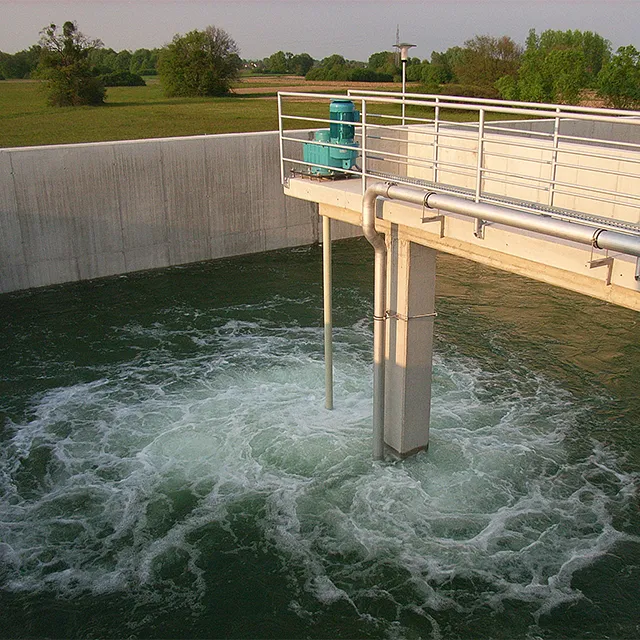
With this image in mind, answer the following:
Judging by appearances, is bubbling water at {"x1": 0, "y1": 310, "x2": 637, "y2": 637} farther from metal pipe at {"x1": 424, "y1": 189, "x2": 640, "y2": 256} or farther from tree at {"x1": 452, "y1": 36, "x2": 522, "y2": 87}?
tree at {"x1": 452, "y1": 36, "x2": 522, "y2": 87}

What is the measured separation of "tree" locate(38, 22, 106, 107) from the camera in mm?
34281

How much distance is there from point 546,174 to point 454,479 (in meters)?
4.86

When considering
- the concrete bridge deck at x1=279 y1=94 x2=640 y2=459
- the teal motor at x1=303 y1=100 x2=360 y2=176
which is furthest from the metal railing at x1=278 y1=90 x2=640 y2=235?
the teal motor at x1=303 y1=100 x2=360 y2=176

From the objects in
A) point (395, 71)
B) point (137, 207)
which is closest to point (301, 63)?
point (395, 71)

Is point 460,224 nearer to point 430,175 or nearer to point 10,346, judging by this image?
point 430,175

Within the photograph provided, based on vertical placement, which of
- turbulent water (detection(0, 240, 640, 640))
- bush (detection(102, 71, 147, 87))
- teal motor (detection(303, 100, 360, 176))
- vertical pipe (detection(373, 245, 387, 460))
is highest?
bush (detection(102, 71, 147, 87))

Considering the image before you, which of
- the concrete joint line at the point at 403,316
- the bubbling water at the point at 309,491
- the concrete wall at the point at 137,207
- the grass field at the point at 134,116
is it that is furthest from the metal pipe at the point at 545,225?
the grass field at the point at 134,116

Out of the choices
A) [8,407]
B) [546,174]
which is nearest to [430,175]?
[546,174]

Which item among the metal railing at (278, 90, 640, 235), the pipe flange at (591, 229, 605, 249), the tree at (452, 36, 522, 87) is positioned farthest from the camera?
the tree at (452, 36, 522, 87)

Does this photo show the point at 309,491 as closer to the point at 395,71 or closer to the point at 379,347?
the point at 379,347

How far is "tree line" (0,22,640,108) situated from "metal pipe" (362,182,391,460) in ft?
103

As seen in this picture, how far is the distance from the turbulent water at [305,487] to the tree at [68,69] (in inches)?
961

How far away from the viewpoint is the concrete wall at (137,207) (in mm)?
16094

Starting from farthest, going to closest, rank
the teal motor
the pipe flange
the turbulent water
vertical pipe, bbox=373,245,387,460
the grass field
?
the grass field, the teal motor, vertical pipe, bbox=373,245,387,460, the turbulent water, the pipe flange
